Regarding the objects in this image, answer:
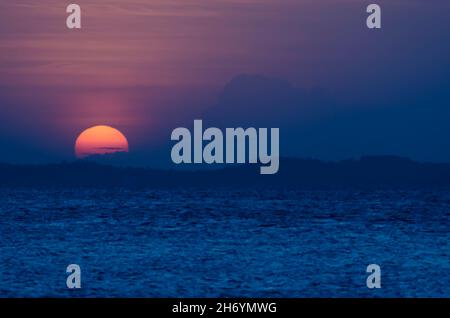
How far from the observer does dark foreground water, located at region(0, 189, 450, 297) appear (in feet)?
132

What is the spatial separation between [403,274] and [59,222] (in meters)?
52.6

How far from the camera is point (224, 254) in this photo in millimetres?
58031

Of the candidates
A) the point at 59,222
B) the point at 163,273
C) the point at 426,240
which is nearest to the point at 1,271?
the point at 163,273

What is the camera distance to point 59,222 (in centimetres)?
9219

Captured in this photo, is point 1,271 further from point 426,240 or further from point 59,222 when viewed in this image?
point 59,222

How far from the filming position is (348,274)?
1790 inches

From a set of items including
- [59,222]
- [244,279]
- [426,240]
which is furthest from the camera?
[59,222]

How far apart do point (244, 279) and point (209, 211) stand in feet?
241

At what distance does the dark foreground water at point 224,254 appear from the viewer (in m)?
40.3

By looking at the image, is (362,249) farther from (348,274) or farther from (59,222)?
(59,222)
